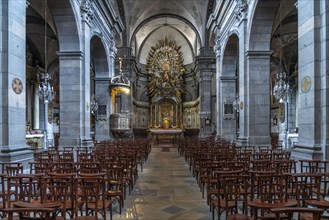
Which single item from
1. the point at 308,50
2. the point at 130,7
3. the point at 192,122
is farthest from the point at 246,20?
the point at 192,122

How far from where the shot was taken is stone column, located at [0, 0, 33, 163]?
24.8ft

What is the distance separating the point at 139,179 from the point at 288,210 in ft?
26.4

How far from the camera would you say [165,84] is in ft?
126

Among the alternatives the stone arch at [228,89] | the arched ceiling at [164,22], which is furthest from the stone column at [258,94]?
the arched ceiling at [164,22]

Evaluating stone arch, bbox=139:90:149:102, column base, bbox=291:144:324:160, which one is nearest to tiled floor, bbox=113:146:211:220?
column base, bbox=291:144:324:160

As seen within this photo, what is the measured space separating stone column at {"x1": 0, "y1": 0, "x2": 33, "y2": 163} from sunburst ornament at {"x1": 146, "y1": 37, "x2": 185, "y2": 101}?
30.2 metres

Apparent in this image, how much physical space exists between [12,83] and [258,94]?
992 centimetres

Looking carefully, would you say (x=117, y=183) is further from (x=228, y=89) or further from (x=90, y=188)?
(x=228, y=89)

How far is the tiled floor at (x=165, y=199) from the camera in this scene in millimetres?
6227

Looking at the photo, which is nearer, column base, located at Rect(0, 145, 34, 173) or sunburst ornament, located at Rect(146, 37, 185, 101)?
column base, located at Rect(0, 145, 34, 173)

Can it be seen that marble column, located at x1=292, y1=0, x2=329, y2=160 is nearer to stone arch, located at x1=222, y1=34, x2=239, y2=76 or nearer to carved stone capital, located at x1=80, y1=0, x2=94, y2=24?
carved stone capital, located at x1=80, y1=0, x2=94, y2=24

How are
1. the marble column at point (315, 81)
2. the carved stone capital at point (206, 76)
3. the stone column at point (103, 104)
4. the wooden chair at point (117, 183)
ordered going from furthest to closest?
the carved stone capital at point (206, 76) < the stone column at point (103, 104) < the marble column at point (315, 81) < the wooden chair at point (117, 183)

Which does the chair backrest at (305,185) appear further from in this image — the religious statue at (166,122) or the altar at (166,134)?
the religious statue at (166,122)

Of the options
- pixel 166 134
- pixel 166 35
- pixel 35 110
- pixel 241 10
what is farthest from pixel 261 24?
pixel 166 35
